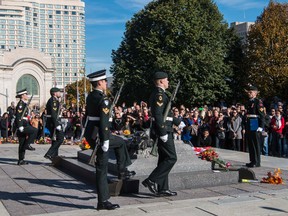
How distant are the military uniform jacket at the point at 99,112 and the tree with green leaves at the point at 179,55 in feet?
91.9

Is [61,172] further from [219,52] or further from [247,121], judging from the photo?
[219,52]

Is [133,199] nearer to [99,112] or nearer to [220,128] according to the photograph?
[99,112]

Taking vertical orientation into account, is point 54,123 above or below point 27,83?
below

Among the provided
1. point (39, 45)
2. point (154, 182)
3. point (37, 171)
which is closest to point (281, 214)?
point (154, 182)

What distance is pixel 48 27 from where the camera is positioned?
196m

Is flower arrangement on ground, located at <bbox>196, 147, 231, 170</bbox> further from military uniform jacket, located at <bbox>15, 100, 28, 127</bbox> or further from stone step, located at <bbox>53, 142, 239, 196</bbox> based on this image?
military uniform jacket, located at <bbox>15, 100, 28, 127</bbox>

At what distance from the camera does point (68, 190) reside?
9180 mm

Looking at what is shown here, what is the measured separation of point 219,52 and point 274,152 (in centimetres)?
2203

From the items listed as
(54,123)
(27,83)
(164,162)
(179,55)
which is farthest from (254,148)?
(27,83)

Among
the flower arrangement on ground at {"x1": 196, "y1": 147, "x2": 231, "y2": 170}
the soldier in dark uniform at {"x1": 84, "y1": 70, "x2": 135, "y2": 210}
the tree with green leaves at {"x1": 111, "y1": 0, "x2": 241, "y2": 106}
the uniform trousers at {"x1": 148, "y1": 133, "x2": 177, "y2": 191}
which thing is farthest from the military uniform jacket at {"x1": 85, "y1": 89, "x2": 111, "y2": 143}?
the tree with green leaves at {"x1": 111, "y1": 0, "x2": 241, "y2": 106}

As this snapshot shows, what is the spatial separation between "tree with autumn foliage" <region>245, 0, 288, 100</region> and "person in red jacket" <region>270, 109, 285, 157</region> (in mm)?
22287

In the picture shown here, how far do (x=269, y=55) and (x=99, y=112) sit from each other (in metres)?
34.8

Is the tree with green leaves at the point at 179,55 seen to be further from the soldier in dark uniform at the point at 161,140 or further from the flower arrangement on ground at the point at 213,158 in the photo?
the soldier in dark uniform at the point at 161,140

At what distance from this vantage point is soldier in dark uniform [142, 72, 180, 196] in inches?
309
